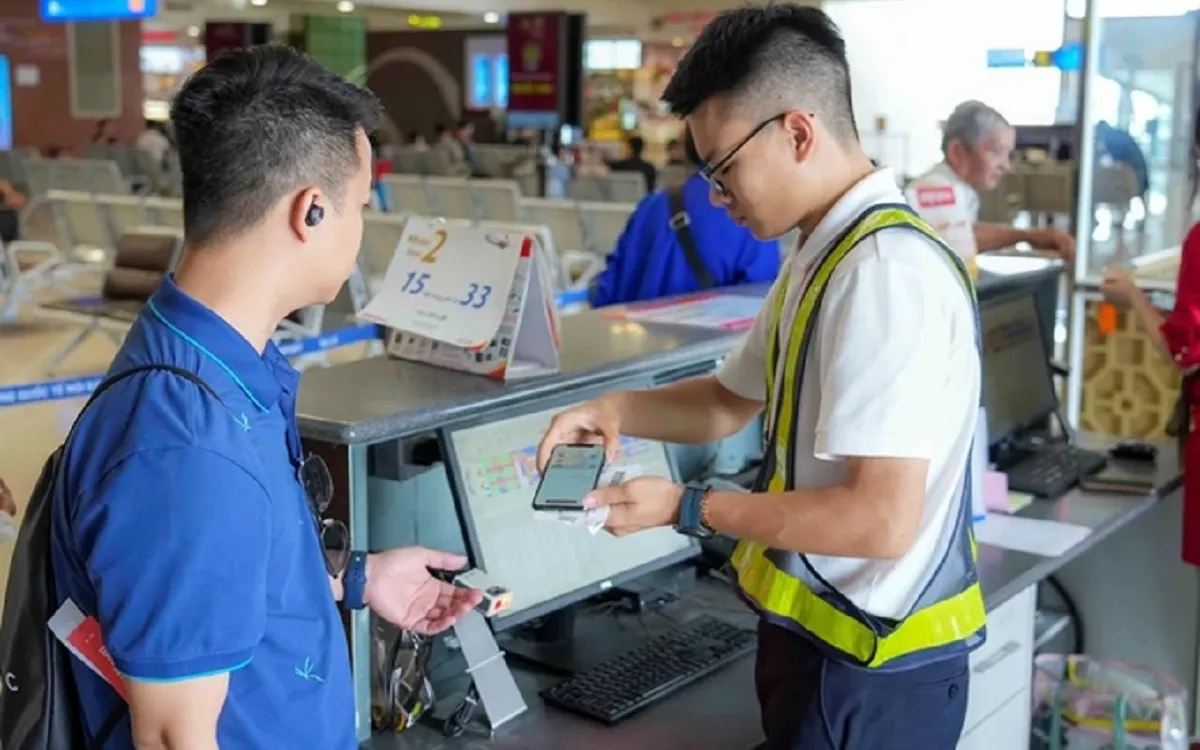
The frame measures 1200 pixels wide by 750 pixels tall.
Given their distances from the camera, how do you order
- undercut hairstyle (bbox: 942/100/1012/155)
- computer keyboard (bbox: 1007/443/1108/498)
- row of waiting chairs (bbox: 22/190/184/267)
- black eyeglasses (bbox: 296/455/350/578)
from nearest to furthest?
black eyeglasses (bbox: 296/455/350/578), computer keyboard (bbox: 1007/443/1108/498), undercut hairstyle (bbox: 942/100/1012/155), row of waiting chairs (bbox: 22/190/184/267)

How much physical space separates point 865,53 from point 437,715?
48.4 ft

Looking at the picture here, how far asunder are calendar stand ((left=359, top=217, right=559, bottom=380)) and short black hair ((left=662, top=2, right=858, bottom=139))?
535 millimetres

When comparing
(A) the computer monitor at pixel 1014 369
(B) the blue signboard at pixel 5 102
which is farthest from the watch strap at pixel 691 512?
(B) the blue signboard at pixel 5 102

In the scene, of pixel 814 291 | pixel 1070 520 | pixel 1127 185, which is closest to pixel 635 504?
pixel 814 291

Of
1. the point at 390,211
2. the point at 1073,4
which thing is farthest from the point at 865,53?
the point at 1073,4

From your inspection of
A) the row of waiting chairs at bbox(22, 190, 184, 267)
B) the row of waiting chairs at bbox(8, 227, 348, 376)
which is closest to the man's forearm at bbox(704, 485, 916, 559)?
the row of waiting chairs at bbox(8, 227, 348, 376)

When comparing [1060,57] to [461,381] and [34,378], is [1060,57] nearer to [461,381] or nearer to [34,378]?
[461,381]

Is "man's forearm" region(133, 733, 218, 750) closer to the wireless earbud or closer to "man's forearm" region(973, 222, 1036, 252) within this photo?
the wireless earbud

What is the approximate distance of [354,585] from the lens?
1719mm

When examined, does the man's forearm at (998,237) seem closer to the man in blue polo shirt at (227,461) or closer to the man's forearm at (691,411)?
the man's forearm at (691,411)

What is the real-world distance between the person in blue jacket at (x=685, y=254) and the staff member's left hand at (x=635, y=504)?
2103 mm

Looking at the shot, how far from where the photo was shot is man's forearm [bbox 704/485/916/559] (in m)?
1.52

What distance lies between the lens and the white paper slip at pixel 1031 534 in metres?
2.67

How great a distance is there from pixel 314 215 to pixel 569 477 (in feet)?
1.78
